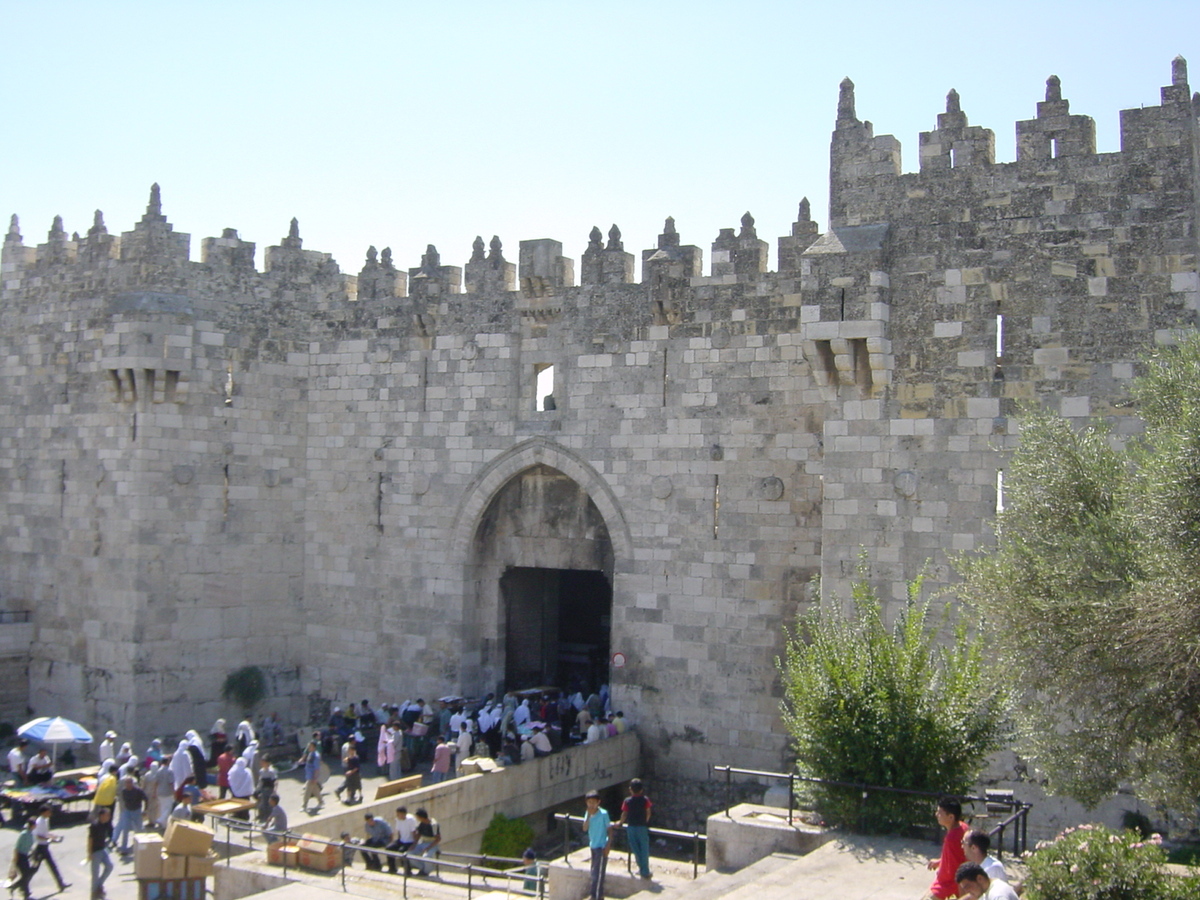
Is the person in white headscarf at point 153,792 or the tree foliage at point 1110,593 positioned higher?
the tree foliage at point 1110,593

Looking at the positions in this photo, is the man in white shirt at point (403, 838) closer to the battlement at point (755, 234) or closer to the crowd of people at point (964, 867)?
the crowd of people at point (964, 867)

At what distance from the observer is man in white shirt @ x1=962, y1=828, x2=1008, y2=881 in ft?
28.5

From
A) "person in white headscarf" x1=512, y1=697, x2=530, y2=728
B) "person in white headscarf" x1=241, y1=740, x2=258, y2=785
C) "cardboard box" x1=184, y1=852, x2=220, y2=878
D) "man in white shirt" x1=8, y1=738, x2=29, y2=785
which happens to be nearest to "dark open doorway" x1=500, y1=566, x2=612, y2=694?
"person in white headscarf" x1=512, y1=697, x2=530, y2=728

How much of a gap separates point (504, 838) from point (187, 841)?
4290 millimetres

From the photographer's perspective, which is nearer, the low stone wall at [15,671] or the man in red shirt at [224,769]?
the man in red shirt at [224,769]

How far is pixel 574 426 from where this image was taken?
18.9 meters

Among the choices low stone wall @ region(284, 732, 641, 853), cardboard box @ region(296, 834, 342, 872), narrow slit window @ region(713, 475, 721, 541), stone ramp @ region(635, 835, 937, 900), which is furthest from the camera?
narrow slit window @ region(713, 475, 721, 541)

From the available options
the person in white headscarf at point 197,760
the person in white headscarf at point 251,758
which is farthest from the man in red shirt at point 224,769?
the person in white headscarf at point 197,760

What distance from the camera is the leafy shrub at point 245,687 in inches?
793

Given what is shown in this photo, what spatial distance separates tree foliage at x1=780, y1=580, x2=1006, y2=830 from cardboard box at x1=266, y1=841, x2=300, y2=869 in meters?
5.60

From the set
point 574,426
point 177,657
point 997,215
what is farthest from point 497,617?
point 997,215

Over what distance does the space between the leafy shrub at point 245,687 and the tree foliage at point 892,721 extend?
36.2 ft

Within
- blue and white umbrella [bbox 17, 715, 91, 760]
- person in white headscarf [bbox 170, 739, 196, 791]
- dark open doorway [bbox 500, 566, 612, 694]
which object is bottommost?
person in white headscarf [bbox 170, 739, 196, 791]

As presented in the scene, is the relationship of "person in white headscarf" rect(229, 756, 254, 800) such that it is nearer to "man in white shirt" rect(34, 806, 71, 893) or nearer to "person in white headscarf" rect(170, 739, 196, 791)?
"person in white headscarf" rect(170, 739, 196, 791)
